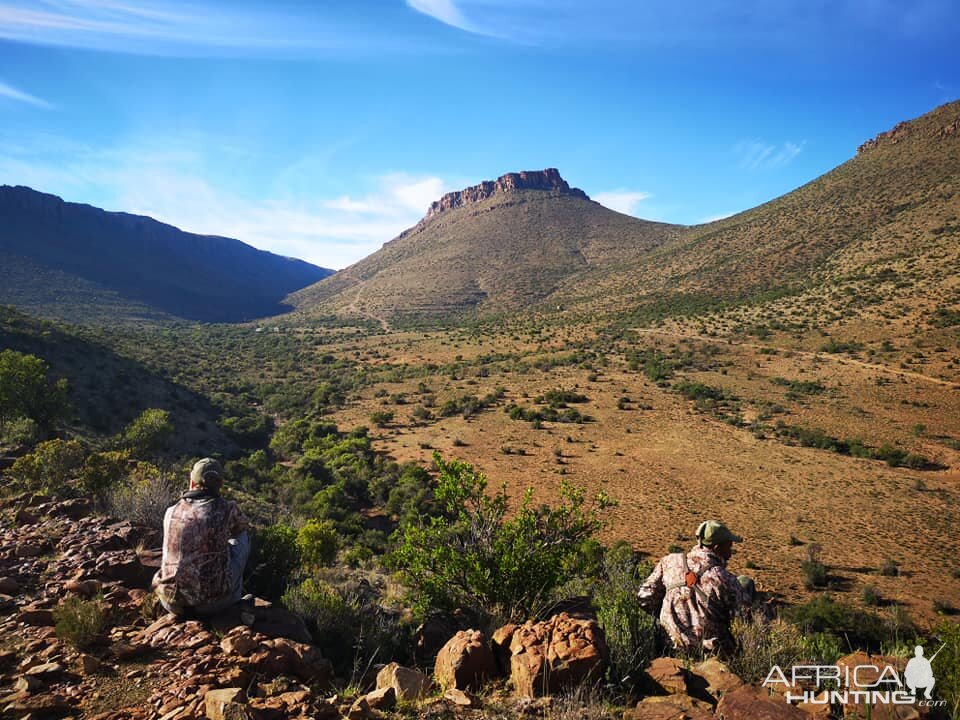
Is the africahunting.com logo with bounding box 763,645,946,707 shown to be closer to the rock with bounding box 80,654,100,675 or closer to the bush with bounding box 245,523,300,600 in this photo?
the rock with bounding box 80,654,100,675

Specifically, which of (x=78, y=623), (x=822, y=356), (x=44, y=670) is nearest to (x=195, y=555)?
(x=78, y=623)

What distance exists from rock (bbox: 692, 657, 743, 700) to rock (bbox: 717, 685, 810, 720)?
217 mm

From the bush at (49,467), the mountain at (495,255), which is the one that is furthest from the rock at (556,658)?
the mountain at (495,255)

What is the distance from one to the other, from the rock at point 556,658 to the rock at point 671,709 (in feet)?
1.16

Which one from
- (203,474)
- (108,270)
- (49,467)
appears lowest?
(49,467)

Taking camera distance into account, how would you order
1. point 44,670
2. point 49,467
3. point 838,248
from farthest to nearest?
point 838,248 < point 49,467 < point 44,670

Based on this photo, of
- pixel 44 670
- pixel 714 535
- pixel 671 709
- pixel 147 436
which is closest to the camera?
pixel 671 709

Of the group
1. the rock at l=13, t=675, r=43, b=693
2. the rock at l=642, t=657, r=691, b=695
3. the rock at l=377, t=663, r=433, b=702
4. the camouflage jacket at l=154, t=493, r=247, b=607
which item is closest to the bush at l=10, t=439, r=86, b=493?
the camouflage jacket at l=154, t=493, r=247, b=607

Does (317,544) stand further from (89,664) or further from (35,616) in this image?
(89,664)

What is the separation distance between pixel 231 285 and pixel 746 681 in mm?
151087

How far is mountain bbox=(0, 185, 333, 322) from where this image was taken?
74938 millimetres

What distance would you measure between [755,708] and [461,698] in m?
2.02

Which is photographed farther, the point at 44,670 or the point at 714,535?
the point at 714,535

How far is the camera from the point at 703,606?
4441 mm
